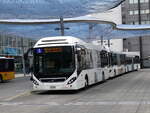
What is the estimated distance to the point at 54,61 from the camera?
19594 mm

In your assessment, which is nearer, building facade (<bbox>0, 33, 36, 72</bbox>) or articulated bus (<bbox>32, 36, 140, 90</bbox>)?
articulated bus (<bbox>32, 36, 140, 90</bbox>)

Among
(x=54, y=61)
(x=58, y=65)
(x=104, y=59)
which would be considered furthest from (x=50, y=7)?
(x=58, y=65)

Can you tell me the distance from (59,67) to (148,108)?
7.32 m

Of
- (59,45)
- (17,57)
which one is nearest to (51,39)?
(59,45)

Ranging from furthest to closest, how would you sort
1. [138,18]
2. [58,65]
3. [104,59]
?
[138,18] → [104,59] → [58,65]

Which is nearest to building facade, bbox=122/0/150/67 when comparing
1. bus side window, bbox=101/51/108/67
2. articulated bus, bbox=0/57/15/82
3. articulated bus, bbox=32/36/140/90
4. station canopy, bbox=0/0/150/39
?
station canopy, bbox=0/0/150/39

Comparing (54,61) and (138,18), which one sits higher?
(138,18)

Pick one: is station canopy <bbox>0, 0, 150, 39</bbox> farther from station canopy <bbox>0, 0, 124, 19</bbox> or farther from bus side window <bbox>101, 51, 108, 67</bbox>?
bus side window <bbox>101, 51, 108, 67</bbox>

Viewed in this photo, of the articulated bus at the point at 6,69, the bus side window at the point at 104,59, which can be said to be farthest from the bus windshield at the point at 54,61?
the articulated bus at the point at 6,69

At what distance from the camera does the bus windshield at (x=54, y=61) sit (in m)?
19.4

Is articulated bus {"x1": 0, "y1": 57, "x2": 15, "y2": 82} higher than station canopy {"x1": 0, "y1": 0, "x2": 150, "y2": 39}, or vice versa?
station canopy {"x1": 0, "y1": 0, "x2": 150, "y2": 39}

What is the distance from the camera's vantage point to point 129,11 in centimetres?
9744

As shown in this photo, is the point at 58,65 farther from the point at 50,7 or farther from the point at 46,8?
the point at 46,8

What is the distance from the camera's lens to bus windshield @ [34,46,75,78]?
1936 cm
